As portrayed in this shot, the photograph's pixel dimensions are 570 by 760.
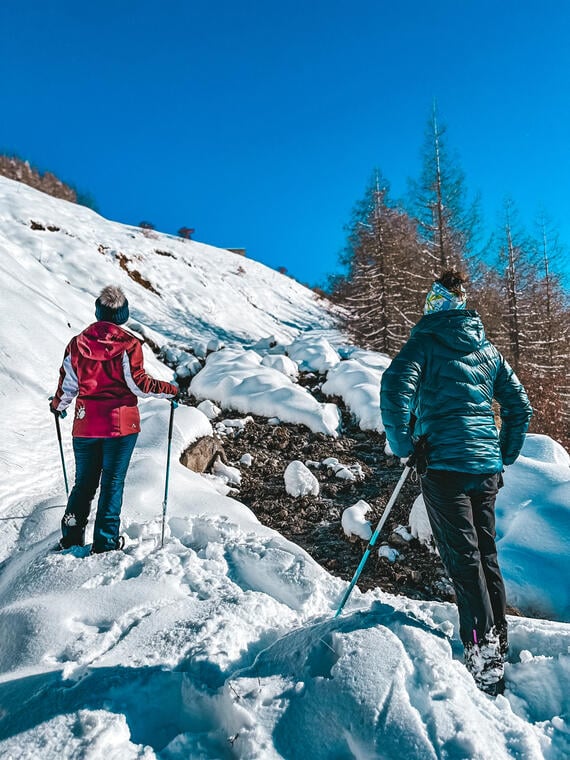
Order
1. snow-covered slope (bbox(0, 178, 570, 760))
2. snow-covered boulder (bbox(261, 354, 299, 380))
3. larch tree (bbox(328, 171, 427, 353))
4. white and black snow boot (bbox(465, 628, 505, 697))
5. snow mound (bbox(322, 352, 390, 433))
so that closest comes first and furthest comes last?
snow-covered slope (bbox(0, 178, 570, 760))
white and black snow boot (bbox(465, 628, 505, 697))
snow mound (bbox(322, 352, 390, 433))
snow-covered boulder (bbox(261, 354, 299, 380))
larch tree (bbox(328, 171, 427, 353))

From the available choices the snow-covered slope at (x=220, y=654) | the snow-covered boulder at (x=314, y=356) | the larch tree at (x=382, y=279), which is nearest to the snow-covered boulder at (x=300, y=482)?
the snow-covered slope at (x=220, y=654)

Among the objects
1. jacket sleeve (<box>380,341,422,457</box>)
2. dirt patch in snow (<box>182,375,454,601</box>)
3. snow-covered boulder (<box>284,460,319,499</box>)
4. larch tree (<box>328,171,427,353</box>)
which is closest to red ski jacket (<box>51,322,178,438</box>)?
jacket sleeve (<box>380,341,422,457</box>)

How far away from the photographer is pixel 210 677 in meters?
2.22

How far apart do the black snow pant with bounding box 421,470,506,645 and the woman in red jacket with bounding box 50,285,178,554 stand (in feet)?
7.57

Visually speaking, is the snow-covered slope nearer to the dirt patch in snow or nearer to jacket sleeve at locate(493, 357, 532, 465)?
the dirt patch in snow

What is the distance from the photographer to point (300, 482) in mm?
Result: 6371

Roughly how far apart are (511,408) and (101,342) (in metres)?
2.92

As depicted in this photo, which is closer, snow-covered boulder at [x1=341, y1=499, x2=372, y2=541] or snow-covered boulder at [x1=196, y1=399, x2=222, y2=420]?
snow-covered boulder at [x1=341, y1=499, x2=372, y2=541]

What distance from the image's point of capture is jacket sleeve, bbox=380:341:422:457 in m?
2.54

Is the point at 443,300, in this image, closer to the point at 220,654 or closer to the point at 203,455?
the point at 220,654

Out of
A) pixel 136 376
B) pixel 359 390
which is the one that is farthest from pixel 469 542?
pixel 359 390

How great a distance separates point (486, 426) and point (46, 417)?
633 cm

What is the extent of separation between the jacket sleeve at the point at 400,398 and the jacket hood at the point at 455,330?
0.19m

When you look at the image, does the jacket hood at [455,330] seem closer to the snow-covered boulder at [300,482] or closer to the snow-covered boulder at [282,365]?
the snow-covered boulder at [300,482]
